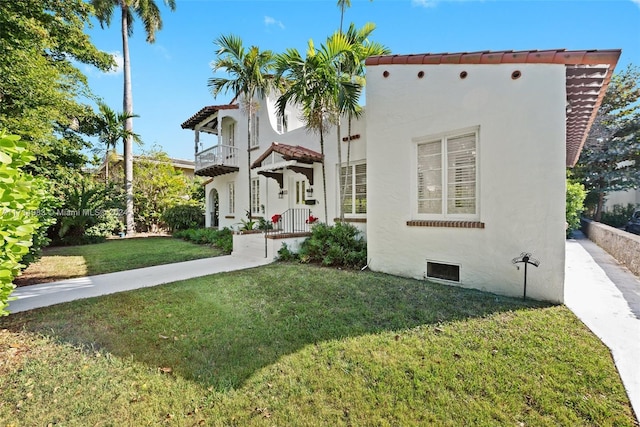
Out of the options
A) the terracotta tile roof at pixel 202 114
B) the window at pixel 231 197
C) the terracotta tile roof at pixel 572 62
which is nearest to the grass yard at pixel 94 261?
the window at pixel 231 197

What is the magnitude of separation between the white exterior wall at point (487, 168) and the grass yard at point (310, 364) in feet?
3.27

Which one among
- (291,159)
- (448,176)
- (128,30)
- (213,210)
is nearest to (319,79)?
(291,159)

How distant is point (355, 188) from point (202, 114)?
12.3m

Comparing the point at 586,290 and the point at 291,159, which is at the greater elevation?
the point at 291,159

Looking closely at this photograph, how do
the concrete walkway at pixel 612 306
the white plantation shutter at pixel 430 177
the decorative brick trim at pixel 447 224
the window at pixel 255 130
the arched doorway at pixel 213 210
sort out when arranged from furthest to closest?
the arched doorway at pixel 213 210, the window at pixel 255 130, the white plantation shutter at pixel 430 177, the decorative brick trim at pixel 447 224, the concrete walkway at pixel 612 306

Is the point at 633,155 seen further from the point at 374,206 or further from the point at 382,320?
the point at 382,320

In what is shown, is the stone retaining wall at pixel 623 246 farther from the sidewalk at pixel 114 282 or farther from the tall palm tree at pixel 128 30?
the tall palm tree at pixel 128 30

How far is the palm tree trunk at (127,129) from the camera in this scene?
18656 millimetres

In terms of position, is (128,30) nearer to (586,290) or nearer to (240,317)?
(240,317)

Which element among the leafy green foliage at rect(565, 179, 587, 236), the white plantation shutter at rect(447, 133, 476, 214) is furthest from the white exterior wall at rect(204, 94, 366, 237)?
the leafy green foliage at rect(565, 179, 587, 236)

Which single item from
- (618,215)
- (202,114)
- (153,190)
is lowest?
(618,215)

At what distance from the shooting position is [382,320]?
4.48 m

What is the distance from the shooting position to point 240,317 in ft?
15.4

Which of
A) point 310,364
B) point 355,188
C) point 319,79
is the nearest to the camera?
point 310,364
